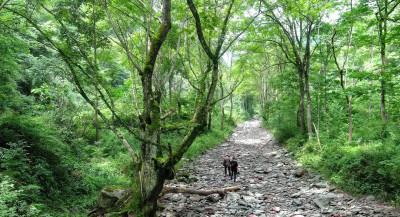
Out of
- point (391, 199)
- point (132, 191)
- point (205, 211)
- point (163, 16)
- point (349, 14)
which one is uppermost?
point (349, 14)

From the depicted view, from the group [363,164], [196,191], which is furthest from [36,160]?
[363,164]

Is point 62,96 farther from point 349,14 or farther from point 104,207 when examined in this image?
point 349,14

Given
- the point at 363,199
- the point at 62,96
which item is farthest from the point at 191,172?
the point at 62,96

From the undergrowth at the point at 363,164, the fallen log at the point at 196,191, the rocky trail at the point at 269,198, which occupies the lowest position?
the rocky trail at the point at 269,198

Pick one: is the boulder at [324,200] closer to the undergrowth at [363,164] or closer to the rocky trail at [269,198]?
the rocky trail at [269,198]

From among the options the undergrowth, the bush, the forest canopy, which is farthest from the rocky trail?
the bush

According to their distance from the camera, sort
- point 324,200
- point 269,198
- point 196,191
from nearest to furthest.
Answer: point 324,200
point 196,191
point 269,198

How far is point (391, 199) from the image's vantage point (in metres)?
6.48

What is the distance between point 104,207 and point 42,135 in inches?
134

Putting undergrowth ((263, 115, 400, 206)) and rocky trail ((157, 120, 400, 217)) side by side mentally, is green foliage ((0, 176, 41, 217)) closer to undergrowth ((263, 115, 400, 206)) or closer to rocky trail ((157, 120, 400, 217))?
rocky trail ((157, 120, 400, 217))

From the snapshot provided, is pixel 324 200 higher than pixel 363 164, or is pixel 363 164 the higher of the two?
pixel 363 164

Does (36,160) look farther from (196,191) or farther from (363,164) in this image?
(363,164)

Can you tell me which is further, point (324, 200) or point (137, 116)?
point (137, 116)

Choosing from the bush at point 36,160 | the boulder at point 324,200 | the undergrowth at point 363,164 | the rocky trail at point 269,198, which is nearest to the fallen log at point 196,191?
the rocky trail at point 269,198
